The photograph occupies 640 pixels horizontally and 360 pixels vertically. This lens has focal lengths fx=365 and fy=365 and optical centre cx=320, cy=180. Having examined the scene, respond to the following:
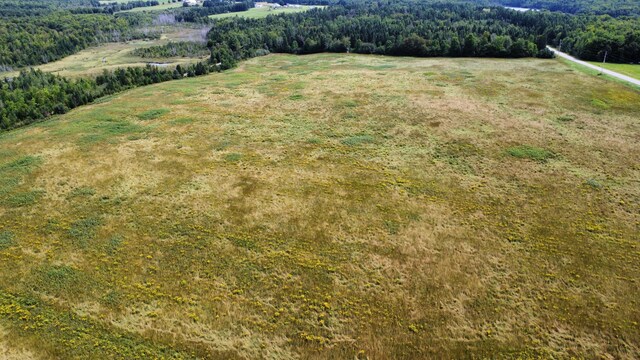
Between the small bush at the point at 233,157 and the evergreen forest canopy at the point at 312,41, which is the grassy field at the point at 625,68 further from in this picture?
the small bush at the point at 233,157

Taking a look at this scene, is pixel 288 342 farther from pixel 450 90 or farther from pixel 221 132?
pixel 450 90

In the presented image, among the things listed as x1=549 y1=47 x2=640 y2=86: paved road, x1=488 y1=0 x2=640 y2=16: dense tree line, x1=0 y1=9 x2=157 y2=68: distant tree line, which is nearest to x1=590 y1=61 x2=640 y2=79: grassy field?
x1=549 y1=47 x2=640 y2=86: paved road

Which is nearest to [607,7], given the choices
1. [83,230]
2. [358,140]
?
A: [358,140]

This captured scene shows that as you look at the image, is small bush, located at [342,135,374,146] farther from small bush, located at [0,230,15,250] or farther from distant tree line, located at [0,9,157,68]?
distant tree line, located at [0,9,157,68]

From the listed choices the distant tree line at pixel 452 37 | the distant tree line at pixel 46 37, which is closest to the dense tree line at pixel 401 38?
the distant tree line at pixel 452 37

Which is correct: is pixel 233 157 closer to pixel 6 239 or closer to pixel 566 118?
pixel 6 239

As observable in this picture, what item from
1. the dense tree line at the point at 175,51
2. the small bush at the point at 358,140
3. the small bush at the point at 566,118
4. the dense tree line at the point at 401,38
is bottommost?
the small bush at the point at 358,140
